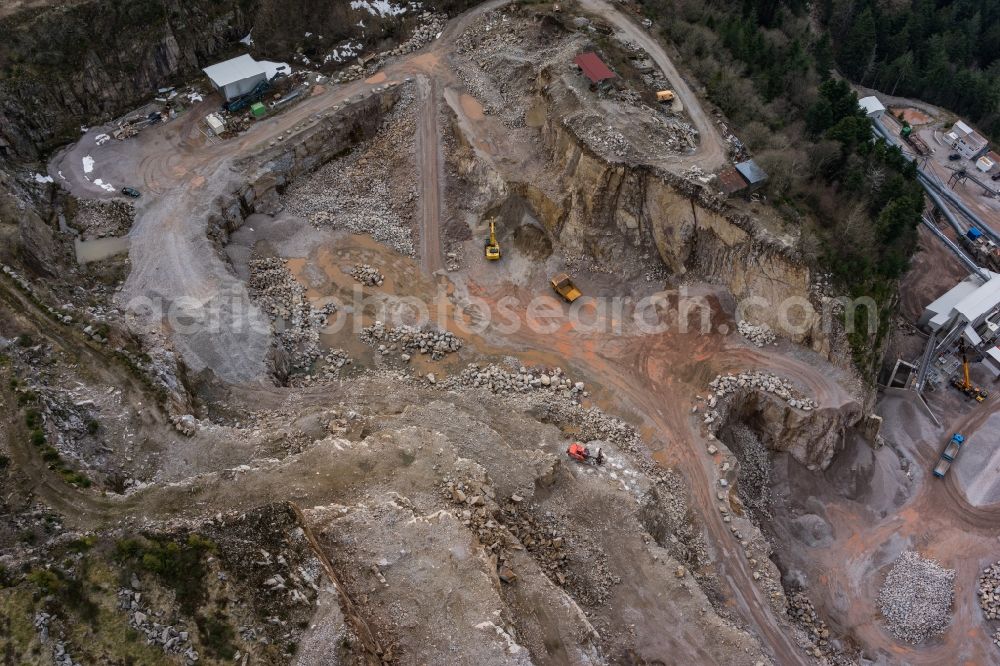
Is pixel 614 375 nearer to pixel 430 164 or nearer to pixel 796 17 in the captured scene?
pixel 430 164

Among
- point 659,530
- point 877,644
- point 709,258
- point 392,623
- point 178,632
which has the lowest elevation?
point 877,644

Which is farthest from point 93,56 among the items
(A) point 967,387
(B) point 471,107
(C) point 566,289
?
(A) point 967,387

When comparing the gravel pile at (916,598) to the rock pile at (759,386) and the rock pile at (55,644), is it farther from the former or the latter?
the rock pile at (55,644)

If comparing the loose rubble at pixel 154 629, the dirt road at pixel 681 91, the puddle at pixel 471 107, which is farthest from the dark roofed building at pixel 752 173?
the loose rubble at pixel 154 629

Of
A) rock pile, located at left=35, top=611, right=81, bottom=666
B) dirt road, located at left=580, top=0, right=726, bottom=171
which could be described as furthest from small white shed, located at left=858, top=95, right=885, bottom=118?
rock pile, located at left=35, top=611, right=81, bottom=666

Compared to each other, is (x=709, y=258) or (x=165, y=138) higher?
(x=165, y=138)

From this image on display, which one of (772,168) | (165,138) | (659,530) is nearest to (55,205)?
(165,138)

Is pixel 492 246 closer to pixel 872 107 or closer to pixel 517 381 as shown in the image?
pixel 517 381
